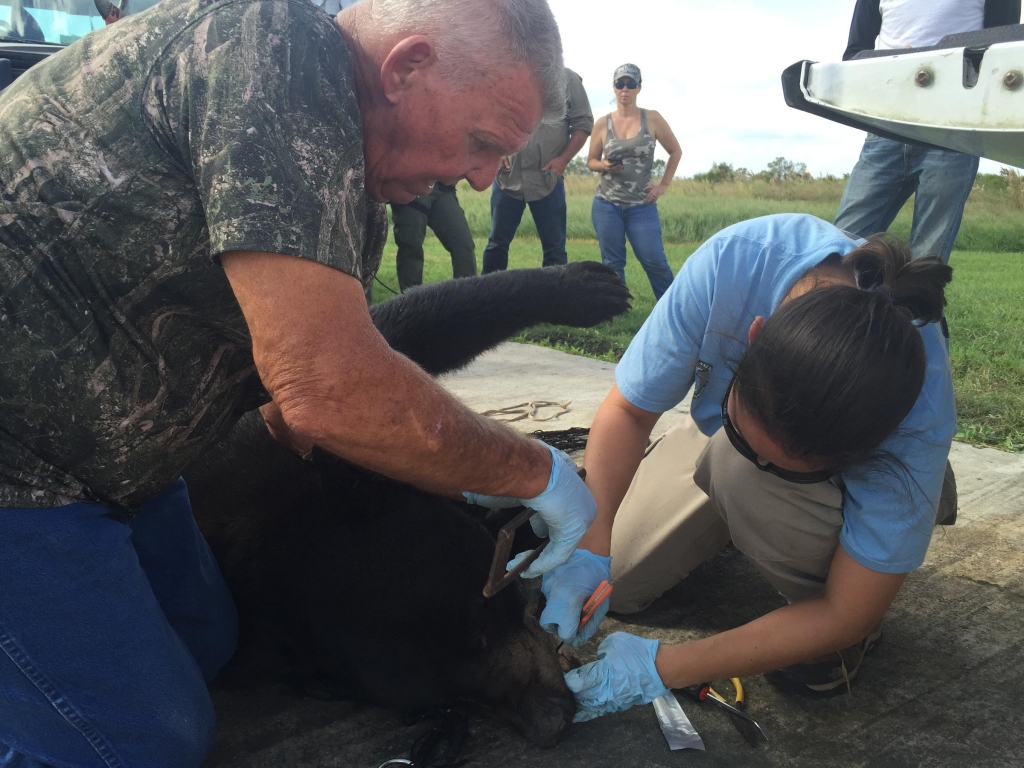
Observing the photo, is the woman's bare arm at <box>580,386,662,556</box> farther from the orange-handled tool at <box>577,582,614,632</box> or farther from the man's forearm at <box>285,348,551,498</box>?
the man's forearm at <box>285,348,551,498</box>

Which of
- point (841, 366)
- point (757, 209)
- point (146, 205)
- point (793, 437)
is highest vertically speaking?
point (146, 205)

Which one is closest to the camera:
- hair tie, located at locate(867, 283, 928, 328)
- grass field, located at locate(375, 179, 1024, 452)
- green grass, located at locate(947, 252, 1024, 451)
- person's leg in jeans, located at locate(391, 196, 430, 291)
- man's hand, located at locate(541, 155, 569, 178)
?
hair tie, located at locate(867, 283, 928, 328)

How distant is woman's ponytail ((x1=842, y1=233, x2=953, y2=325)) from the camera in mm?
1637

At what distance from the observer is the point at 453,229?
572cm

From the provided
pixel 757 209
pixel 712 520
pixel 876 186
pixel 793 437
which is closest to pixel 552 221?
pixel 876 186

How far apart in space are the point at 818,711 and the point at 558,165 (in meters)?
4.67

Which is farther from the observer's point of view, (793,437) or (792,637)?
(792,637)

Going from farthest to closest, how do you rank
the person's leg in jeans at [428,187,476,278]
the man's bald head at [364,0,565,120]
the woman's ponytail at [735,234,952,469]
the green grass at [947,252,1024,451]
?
the person's leg in jeans at [428,187,476,278] < the green grass at [947,252,1024,451] < the woman's ponytail at [735,234,952,469] < the man's bald head at [364,0,565,120]

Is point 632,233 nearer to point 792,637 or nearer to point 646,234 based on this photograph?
point 646,234

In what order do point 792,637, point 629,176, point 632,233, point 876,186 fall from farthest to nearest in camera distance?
point 632,233, point 629,176, point 876,186, point 792,637

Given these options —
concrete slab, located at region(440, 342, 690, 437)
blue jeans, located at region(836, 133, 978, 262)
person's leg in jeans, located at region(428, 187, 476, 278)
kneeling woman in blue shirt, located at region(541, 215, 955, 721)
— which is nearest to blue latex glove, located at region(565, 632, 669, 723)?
kneeling woman in blue shirt, located at region(541, 215, 955, 721)

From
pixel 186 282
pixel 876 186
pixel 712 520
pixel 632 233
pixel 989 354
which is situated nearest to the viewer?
pixel 186 282

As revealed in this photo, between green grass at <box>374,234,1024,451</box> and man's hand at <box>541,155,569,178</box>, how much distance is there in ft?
3.74

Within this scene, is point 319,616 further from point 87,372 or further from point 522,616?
point 87,372
